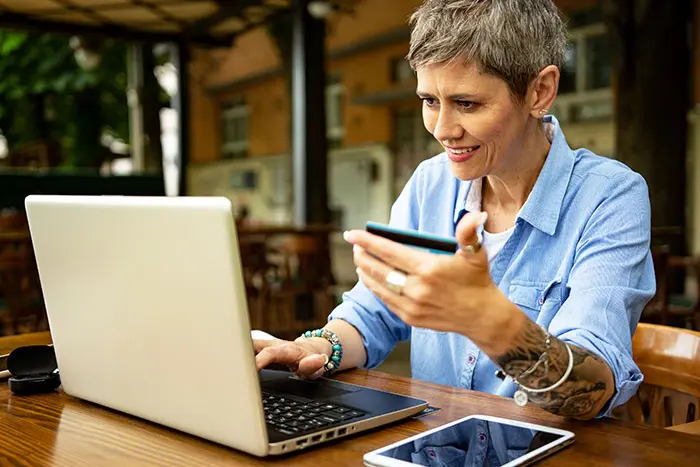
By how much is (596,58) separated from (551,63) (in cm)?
1147

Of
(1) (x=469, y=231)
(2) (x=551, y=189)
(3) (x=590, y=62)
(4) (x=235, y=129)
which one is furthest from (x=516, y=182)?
(4) (x=235, y=129)

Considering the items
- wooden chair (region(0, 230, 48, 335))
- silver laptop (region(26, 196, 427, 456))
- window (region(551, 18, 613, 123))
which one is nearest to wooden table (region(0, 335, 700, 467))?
silver laptop (region(26, 196, 427, 456))

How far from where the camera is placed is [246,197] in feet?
65.7

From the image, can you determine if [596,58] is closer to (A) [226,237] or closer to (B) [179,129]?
(B) [179,129]

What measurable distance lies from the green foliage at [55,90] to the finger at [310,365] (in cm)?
1050

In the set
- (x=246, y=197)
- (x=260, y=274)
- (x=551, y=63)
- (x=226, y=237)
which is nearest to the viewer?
(x=226, y=237)

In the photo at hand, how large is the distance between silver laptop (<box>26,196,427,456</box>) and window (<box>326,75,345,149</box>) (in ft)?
51.2

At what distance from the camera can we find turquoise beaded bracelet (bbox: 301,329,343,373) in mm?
1317

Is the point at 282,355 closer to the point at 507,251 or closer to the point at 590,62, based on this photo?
the point at 507,251

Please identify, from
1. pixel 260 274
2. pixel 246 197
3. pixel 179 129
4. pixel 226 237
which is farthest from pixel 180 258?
pixel 246 197

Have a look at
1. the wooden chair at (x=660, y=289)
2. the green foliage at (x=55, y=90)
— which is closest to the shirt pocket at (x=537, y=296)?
the wooden chair at (x=660, y=289)

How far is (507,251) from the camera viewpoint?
4.52ft

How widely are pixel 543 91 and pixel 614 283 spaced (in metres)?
0.36

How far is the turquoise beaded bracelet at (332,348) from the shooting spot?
132 centimetres
